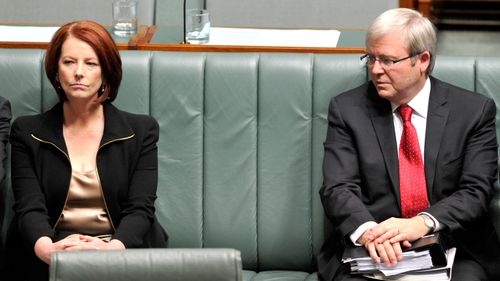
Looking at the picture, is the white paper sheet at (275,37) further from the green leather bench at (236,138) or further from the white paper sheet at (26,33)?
the white paper sheet at (26,33)

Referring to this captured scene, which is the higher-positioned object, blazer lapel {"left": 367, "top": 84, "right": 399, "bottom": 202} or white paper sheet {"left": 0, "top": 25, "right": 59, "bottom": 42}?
white paper sheet {"left": 0, "top": 25, "right": 59, "bottom": 42}

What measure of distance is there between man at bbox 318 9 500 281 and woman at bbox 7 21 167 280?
58 cm

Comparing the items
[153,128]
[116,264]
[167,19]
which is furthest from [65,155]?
[167,19]

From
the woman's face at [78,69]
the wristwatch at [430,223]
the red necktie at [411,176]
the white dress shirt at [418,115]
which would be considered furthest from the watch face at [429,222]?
the woman's face at [78,69]

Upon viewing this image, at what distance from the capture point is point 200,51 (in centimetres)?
363

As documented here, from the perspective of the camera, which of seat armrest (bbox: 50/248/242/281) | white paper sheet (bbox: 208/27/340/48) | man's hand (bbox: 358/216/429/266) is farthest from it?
white paper sheet (bbox: 208/27/340/48)

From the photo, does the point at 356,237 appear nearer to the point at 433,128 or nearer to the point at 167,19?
the point at 433,128

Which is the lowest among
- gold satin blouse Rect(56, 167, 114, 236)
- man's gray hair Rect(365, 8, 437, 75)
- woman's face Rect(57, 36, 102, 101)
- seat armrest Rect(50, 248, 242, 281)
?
gold satin blouse Rect(56, 167, 114, 236)

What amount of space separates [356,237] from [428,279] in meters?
0.24

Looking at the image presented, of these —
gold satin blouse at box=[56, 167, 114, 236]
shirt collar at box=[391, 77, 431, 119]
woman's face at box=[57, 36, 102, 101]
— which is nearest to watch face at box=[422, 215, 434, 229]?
shirt collar at box=[391, 77, 431, 119]

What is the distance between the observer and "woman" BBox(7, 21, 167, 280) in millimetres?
3273

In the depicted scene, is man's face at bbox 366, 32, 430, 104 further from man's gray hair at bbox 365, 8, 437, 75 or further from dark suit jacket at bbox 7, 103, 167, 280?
dark suit jacket at bbox 7, 103, 167, 280

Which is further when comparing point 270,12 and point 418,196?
point 270,12

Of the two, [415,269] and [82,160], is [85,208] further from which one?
[415,269]
